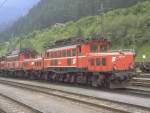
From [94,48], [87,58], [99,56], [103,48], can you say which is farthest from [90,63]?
[103,48]

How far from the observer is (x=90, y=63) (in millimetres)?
27859

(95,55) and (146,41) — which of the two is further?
(146,41)

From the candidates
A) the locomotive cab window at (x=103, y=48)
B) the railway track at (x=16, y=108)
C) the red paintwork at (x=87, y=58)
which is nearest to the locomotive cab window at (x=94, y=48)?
the red paintwork at (x=87, y=58)

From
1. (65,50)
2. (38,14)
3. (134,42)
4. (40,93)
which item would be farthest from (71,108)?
(38,14)

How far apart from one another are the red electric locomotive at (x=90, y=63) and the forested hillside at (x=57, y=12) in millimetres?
52723

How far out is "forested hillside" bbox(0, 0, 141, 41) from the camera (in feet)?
352

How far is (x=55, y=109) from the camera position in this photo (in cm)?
1784

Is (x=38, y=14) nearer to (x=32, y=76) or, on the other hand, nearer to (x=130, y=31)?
(x=130, y=31)

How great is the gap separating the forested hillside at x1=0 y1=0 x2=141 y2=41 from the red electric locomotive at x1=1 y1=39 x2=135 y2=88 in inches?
2076

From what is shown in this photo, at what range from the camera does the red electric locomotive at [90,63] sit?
25.9 metres

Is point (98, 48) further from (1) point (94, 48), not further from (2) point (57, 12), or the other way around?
(2) point (57, 12)

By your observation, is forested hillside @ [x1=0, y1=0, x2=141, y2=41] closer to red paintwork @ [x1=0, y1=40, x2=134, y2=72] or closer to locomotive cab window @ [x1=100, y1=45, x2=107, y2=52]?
red paintwork @ [x1=0, y1=40, x2=134, y2=72]

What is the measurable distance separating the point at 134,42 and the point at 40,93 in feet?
139

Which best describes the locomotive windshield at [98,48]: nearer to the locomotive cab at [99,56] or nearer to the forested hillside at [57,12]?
the locomotive cab at [99,56]
